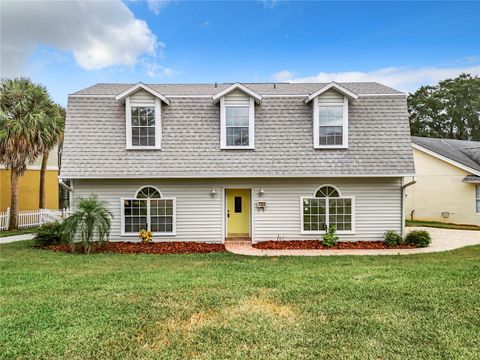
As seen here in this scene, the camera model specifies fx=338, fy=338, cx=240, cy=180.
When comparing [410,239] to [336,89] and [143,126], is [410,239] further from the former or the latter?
[143,126]

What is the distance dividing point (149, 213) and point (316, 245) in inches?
249

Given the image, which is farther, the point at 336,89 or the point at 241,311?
the point at 336,89

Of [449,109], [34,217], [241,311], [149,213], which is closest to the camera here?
[241,311]

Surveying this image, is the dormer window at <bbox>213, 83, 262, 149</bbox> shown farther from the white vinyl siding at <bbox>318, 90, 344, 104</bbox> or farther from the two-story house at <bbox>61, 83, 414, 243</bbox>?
the white vinyl siding at <bbox>318, 90, 344, 104</bbox>

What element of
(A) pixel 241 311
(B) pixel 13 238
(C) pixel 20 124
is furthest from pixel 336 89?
(B) pixel 13 238

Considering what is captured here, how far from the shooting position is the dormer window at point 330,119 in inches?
508

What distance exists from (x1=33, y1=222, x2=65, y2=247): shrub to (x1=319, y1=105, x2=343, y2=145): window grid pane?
34.1 feet

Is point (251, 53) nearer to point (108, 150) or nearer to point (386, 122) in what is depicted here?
point (386, 122)

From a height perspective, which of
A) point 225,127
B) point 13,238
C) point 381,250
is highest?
point 225,127

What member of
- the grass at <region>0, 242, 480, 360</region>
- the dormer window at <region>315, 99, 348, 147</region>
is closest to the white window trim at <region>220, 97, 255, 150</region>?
the dormer window at <region>315, 99, 348, 147</region>

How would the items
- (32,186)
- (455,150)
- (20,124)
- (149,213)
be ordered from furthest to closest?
(455,150) < (32,186) < (20,124) < (149,213)

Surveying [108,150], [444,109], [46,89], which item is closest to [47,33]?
[46,89]

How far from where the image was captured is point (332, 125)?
13.0 meters

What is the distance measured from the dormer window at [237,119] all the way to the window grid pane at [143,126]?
100 inches
